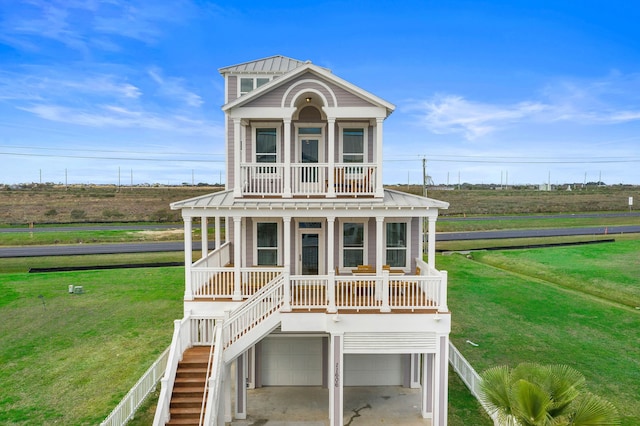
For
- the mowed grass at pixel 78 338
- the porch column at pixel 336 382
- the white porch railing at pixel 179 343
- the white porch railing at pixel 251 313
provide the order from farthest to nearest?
the mowed grass at pixel 78 338, the white porch railing at pixel 251 313, the porch column at pixel 336 382, the white porch railing at pixel 179 343

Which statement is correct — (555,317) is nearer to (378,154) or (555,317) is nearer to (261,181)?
(378,154)

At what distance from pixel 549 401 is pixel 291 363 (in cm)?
934

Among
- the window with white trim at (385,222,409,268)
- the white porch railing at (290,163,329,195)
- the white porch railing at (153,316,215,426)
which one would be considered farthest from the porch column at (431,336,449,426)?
the white porch railing at (153,316,215,426)

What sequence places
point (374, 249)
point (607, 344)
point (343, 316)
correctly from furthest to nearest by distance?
1. point (607, 344)
2. point (374, 249)
3. point (343, 316)

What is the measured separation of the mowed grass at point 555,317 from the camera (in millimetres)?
15008

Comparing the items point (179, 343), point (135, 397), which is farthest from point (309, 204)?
point (135, 397)

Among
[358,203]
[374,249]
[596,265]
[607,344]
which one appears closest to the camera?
[358,203]

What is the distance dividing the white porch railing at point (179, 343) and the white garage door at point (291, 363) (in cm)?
287

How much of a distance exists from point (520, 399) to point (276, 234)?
9.39 meters

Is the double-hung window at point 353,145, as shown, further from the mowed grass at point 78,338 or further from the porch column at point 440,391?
the mowed grass at point 78,338

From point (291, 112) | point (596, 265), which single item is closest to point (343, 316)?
point (291, 112)

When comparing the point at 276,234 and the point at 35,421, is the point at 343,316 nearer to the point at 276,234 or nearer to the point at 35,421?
the point at 276,234

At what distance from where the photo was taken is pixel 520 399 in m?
6.59

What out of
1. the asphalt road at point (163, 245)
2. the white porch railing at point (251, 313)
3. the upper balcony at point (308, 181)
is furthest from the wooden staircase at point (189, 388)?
the asphalt road at point (163, 245)
